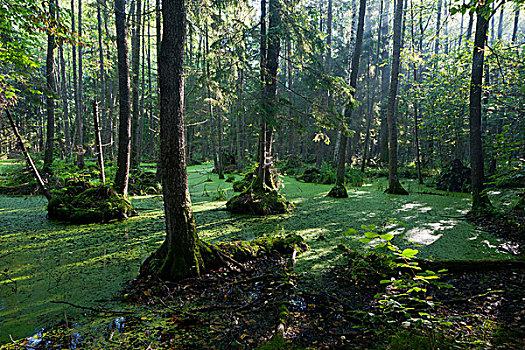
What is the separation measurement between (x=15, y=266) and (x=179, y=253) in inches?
92.2

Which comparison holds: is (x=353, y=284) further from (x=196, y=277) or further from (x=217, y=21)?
(x=217, y=21)

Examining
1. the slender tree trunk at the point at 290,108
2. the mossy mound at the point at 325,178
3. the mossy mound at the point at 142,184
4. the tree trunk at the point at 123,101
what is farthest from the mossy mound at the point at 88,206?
the mossy mound at the point at 325,178

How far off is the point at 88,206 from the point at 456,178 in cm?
1230

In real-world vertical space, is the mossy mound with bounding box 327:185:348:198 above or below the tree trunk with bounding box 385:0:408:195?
below

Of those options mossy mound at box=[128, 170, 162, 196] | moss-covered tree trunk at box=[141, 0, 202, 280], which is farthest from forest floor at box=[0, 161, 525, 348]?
mossy mound at box=[128, 170, 162, 196]

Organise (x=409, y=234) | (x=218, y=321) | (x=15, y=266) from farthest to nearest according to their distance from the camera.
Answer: (x=409, y=234), (x=15, y=266), (x=218, y=321)

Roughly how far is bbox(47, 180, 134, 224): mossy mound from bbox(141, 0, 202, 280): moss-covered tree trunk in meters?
3.38

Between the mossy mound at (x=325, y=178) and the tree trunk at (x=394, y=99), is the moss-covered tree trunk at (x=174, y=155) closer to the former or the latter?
the tree trunk at (x=394, y=99)

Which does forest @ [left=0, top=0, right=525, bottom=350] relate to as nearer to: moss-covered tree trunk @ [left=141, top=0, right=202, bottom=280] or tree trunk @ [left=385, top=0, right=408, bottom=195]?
moss-covered tree trunk @ [left=141, top=0, right=202, bottom=280]

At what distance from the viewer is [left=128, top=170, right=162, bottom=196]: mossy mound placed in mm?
9429

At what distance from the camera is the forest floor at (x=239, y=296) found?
6.95 feet

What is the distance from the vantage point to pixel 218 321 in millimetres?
2416

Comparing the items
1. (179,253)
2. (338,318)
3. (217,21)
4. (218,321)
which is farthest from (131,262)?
(217,21)

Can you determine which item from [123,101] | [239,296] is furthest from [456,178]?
[123,101]
